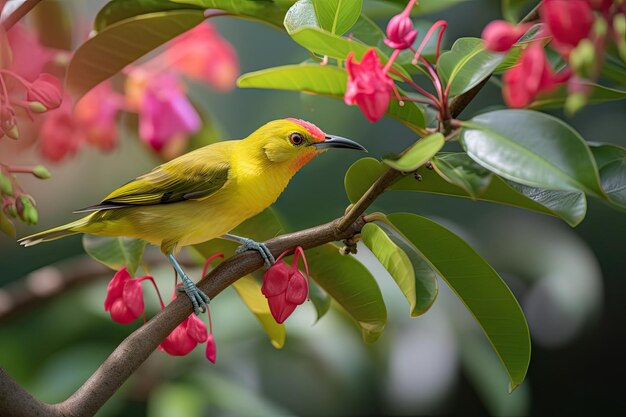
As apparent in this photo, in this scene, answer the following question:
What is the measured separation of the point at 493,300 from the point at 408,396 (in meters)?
1.69

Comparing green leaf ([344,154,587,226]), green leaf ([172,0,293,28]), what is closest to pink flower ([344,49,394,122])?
green leaf ([344,154,587,226])

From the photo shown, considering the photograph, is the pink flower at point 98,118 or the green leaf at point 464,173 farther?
the pink flower at point 98,118

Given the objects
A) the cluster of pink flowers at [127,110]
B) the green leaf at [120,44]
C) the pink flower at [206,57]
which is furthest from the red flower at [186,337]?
the pink flower at [206,57]

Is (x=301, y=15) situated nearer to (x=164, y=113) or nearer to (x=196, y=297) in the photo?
(x=196, y=297)

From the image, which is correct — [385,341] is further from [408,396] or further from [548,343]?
[548,343]

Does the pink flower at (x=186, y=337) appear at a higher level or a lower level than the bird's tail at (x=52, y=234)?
lower

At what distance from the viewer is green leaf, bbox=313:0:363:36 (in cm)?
99

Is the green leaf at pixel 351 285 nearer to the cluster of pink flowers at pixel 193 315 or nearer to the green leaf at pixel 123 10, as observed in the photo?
the cluster of pink flowers at pixel 193 315

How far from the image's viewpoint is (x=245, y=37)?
3.76 m

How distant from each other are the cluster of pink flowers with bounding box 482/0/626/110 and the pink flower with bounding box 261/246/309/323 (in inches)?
16.5

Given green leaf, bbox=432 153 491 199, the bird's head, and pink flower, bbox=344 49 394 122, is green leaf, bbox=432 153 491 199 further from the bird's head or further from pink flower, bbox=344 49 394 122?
the bird's head

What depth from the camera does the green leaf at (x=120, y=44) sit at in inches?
50.1

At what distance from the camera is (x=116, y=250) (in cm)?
143

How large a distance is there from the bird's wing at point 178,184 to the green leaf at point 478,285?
1.59 ft
